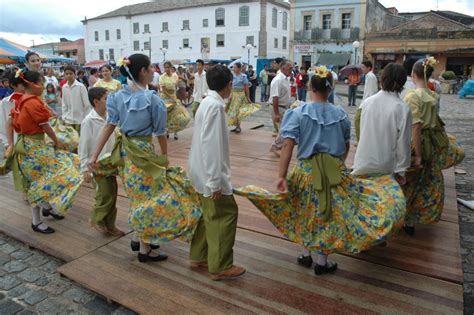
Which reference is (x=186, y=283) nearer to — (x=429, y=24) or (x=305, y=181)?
(x=305, y=181)

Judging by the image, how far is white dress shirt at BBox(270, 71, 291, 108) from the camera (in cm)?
681

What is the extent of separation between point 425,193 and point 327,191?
1.51 metres

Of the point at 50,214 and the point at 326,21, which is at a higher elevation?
the point at 326,21


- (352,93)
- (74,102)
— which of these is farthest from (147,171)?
(352,93)

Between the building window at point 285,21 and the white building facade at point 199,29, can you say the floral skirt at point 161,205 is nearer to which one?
the white building facade at point 199,29

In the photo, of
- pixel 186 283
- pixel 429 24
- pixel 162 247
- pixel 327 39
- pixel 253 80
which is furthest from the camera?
pixel 327 39

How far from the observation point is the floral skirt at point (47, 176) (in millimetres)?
3605

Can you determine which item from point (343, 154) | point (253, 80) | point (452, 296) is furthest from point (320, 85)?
point (253, 80)

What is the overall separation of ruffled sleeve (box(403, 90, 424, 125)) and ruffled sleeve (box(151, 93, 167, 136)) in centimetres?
212

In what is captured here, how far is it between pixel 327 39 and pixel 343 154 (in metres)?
32.6

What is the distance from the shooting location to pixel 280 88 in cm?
685

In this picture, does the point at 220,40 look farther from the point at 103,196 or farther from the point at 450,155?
the point at 103,196

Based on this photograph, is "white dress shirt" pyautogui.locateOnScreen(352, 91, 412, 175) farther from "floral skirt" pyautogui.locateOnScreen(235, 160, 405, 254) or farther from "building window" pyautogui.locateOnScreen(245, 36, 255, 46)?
"building window" pyautogui.locateOnScreen(245, 36, 255, 46)

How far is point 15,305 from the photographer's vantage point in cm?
277
